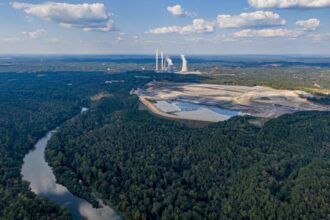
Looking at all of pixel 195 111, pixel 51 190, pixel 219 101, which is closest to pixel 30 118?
pixel 195 111

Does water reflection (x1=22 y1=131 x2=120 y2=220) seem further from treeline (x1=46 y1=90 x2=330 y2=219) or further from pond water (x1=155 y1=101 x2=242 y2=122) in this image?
pond water (x1=155 y1=101 x2=242 y2=122)

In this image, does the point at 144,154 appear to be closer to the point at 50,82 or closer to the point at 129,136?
the point at 129,136

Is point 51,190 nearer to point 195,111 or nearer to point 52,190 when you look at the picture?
point 52,190

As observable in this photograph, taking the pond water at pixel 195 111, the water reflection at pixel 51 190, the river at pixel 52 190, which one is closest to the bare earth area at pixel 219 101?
the pond water at pixel 195 111

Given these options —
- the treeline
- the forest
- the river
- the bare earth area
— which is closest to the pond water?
the bare earth area

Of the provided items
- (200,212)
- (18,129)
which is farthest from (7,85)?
(200,212)

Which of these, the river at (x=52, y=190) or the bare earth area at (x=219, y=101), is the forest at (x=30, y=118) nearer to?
the river at (x=52, y=190)
